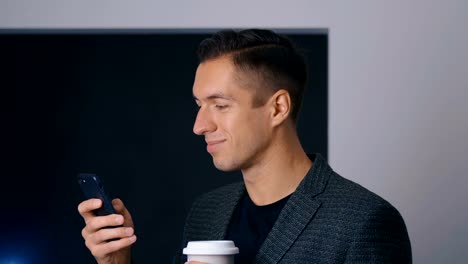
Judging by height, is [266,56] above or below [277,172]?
above

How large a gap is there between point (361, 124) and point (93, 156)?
1090 millimetres

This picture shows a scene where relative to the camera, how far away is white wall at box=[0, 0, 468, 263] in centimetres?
275

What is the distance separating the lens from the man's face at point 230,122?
1846 mm

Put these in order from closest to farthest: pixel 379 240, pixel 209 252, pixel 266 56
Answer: pixel 209 252 → pixel 379 240 → pixel 266 56

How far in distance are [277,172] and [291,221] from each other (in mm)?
181

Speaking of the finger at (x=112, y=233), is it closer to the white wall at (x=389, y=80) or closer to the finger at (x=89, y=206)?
the finger at (x=89, y=206)

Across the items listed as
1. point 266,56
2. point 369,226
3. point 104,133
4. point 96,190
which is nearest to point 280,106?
point 266,56

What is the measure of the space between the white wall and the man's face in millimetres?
953

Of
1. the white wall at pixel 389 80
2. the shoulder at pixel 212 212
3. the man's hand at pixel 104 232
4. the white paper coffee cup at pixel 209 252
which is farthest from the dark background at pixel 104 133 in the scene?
the white paper coffee cup at pixel 209 252

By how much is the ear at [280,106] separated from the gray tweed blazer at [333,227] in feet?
0.51

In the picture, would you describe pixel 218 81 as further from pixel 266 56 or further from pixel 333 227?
pixel 333 227

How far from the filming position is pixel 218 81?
1892 mm

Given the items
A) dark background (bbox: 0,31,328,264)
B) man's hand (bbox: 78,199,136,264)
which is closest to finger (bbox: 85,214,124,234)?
man's hand (bbox: 78,199,136,264)

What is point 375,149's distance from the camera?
277cm
